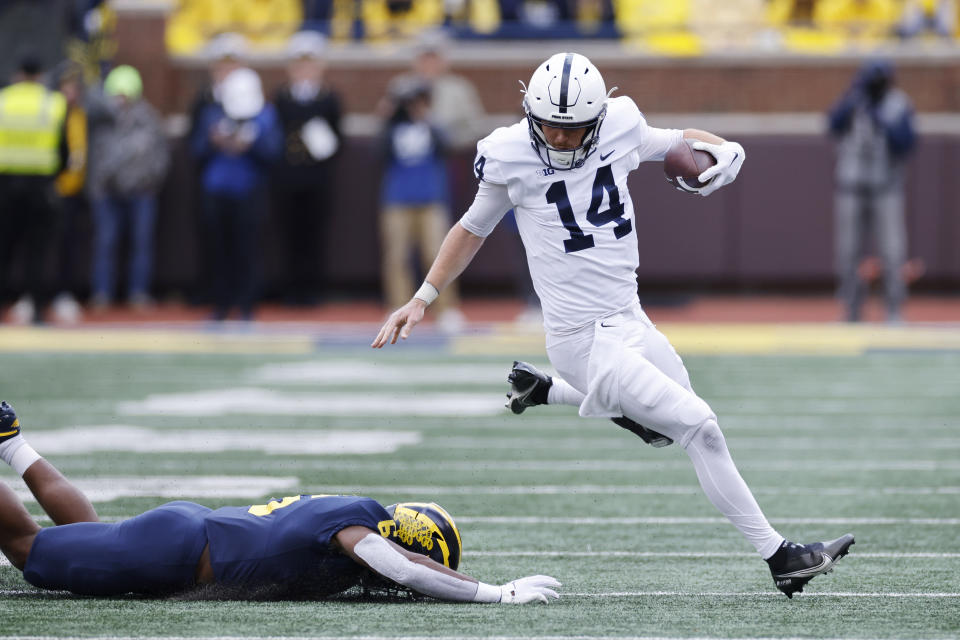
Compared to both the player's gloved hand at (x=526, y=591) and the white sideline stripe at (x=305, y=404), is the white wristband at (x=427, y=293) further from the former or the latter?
the white sideline stripe at (x=305, y=404)

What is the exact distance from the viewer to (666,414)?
5.05 m

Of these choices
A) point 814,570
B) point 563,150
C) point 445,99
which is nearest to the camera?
point 814,570

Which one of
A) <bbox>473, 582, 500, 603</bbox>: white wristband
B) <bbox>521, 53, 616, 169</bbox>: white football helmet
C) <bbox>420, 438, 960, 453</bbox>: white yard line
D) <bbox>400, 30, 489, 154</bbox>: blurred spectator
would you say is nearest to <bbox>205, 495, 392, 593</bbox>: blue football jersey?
<bbox>473, 582, 500, 603</bbox>: white wristband

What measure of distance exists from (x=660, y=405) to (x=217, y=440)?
373 centimetres

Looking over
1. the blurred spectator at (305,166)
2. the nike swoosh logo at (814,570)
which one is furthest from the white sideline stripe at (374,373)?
the nike swoosh logo at (814,570)

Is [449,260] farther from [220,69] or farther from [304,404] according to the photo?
[220,69]

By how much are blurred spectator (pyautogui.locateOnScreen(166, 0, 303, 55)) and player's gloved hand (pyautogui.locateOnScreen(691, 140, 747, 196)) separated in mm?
11357

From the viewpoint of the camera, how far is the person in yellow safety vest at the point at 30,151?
41.9 feet

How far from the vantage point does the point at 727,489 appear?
199 inches

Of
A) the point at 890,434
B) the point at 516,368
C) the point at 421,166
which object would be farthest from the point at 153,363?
the point at 516,368

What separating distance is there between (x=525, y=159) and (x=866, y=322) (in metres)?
9.28

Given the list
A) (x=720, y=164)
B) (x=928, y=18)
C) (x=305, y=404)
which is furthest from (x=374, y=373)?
(x=928, y=18)

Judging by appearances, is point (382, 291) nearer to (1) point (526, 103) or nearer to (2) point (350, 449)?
(2) point (350, 449)

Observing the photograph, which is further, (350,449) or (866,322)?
(866,322)
